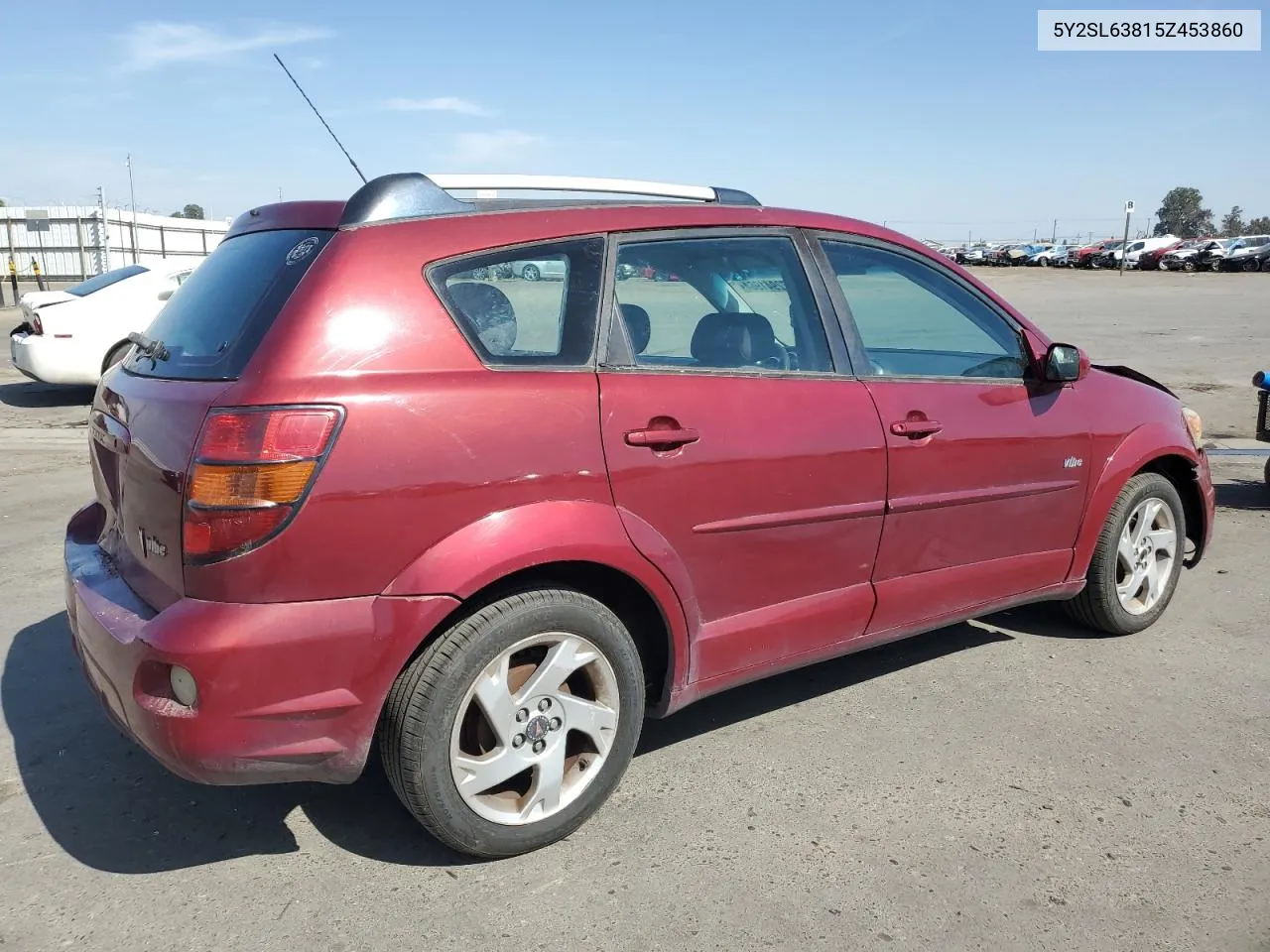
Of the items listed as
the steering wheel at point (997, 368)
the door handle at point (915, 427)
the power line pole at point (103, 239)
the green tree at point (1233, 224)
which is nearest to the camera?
the door handle at point (915, 427)

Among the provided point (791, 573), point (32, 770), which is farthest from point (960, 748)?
point (32, 770)

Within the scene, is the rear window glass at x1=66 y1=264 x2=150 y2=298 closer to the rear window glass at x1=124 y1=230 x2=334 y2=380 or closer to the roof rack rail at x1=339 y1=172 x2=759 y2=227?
the rear window glass at x1=124 y1=230 x2=334 y2=380

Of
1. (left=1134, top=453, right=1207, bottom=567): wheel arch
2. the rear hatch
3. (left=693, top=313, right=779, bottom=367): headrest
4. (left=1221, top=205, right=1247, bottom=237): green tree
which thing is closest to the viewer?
the rear hatch

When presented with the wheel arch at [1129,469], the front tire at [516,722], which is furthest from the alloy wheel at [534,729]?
the wheel arch at [1129,469]

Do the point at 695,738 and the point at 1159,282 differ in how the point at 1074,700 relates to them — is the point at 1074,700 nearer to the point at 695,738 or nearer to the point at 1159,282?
the point at 695,738

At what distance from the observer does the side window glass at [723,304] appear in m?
3.16

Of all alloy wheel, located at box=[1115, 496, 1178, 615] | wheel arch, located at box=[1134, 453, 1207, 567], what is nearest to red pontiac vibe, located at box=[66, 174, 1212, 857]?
alloy wheel, located at box=[1115, 496, 1178, 615]

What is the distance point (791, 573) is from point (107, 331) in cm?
976

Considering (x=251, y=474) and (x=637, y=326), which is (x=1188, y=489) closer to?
(x=637, y=326)

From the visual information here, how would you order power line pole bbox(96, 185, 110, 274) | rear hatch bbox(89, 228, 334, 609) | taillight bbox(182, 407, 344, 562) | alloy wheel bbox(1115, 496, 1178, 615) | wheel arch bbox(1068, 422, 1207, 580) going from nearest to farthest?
taillight bbox(182, 407, 344, 562), rear hatch bbox(89, 228, 334, 609), wheel arch bbox(1068, 422, 1207, 580), alloy wheel bbox(1115, 496, 1178, 615), power line pole bbox(96, 185, 110, 274)

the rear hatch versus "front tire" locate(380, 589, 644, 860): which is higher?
the rear hatch

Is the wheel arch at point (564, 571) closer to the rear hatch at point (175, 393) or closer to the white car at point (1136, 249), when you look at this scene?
the rear hatch at point (175, 393)

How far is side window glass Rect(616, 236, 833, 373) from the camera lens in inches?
125

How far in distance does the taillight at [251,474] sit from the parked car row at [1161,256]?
42632 millimetres
